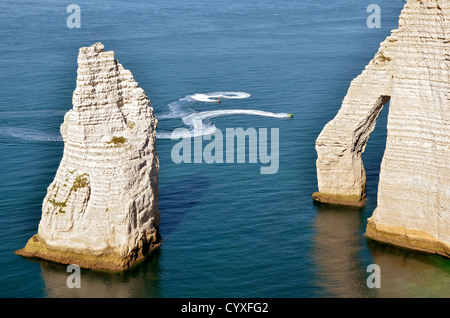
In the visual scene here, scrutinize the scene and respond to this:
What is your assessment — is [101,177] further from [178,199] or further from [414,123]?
[414,123]

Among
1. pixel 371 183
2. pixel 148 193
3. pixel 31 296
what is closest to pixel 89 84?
pixel 148 193

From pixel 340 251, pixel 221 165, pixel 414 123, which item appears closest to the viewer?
pixel 414 123

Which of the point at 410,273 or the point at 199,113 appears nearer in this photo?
the point at 410,273

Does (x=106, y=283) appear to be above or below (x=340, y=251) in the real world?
below

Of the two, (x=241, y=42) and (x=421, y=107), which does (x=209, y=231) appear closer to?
(x=421, y=107)

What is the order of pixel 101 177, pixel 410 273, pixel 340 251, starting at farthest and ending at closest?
1. pixel 340 251
2. pixel 410 273
3. pixel 101 177

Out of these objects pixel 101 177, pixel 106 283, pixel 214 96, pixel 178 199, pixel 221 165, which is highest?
pixel 101 177

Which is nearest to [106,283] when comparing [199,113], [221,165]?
[221,165]
